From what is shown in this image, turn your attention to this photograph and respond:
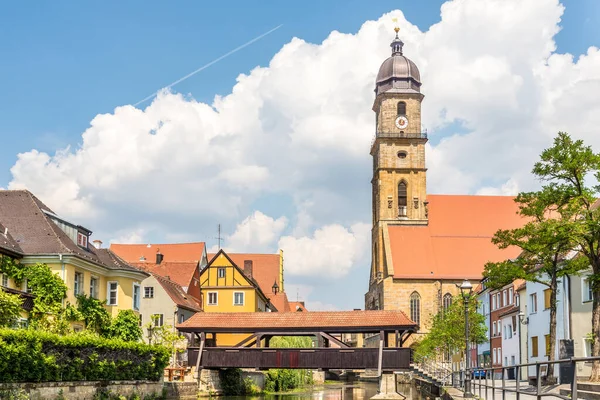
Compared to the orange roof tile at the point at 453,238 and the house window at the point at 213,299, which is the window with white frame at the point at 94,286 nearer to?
the house window at the point at 213,299

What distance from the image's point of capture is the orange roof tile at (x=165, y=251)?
72.3 meters

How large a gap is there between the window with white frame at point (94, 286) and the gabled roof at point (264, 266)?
5326 cm

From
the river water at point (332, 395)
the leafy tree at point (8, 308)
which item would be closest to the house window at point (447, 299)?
the river water at point (332, 395)

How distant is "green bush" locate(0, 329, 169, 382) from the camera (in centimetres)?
2280

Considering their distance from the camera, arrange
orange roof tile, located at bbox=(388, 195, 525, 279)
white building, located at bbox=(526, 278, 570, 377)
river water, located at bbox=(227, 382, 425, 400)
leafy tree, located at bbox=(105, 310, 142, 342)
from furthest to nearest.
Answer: orange roof tile, located at bbox=(388, 195, 525, 279) → river water, located at bbox=(227, 382, 425, 400) → white building, located at bbox=(526, 278, 570, 377) → leafy tree, located at bbox=(105, 310, 142, 342)

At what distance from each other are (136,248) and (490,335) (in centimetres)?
3379

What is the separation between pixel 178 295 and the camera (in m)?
53.6

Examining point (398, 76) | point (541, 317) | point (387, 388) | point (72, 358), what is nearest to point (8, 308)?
point (72, 358)

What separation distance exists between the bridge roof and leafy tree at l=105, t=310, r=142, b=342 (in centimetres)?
583

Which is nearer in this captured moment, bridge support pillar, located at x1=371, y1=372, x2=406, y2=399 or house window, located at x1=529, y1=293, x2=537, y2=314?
bridge support pillar, located at x1=371, y1=372, x2=406, y2=399

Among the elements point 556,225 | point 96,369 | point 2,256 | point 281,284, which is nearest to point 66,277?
point 2,256

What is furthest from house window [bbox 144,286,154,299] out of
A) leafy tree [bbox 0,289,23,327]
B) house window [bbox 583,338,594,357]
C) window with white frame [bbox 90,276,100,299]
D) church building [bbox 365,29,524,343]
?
church building [bbox 365,29,524,343]

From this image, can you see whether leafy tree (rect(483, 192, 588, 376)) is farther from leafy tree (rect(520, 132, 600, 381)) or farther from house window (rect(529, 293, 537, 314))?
house window (rect(529, 293, 537, 314))

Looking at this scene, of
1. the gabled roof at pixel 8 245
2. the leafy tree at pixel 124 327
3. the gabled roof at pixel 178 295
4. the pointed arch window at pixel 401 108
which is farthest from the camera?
the pointed arch window at pixel 401 108
